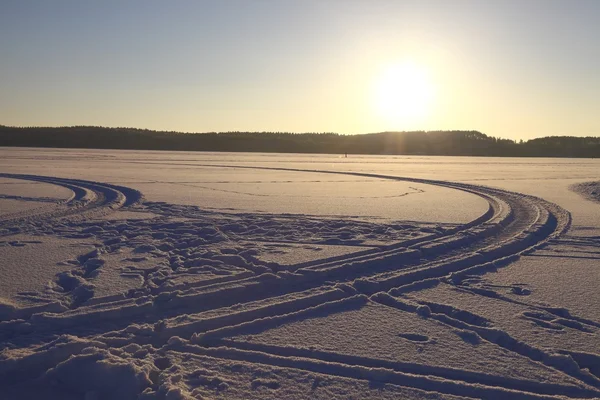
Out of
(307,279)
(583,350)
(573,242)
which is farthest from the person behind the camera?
(573,242)

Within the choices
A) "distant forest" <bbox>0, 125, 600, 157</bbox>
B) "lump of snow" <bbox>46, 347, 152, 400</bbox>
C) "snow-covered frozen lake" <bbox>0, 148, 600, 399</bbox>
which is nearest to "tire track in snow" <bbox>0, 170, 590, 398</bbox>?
"snow-covered frozen lake" <bbox>0, 148, 600, 399</bbox>

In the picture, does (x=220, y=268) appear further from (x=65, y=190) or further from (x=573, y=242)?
→ (x=65, y=190)

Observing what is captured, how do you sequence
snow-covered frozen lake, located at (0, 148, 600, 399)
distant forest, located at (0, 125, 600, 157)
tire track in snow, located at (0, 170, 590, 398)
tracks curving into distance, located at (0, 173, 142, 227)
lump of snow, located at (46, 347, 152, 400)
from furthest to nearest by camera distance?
1. distant forest, located at (0, 125, 600, 157)
2. tracks curving into distance, located at (0, 173, 142, 227)
3. tire track in snow, located at (0, 170, 590, 398)
4. snow-covered frozen lake, located at (0, 148, 600, 399)
5. lump of snow, located at (46, 347, 152, 400)

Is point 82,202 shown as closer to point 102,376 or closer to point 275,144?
point 102,376

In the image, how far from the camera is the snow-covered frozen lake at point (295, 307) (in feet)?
9.02

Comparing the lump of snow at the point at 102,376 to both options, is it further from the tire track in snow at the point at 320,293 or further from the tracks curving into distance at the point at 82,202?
the tracks curving into distance at the point at 82,202

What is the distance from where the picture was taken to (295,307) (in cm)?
391

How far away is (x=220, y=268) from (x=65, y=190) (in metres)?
8.02

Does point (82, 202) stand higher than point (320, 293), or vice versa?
point (82, 202)

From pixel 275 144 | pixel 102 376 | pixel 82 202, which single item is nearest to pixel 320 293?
pixel 102 376

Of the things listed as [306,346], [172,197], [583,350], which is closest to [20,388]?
[306,346]

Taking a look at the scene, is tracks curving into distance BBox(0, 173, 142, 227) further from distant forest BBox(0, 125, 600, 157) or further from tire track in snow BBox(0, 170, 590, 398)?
distant forest BBox(0, 125, 600, 157)

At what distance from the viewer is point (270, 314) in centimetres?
376

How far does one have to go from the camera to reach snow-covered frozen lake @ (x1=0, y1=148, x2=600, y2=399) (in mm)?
2750
